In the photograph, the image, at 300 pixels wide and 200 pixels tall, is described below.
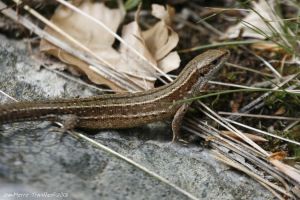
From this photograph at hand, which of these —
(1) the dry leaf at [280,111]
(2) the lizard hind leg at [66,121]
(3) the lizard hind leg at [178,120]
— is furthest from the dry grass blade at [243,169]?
(2) the lizard hind leg at [66,121]

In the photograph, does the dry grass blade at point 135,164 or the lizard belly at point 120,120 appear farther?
the lizard belly at point 120,120

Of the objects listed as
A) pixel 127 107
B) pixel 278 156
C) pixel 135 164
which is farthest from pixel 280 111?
pixel 135 164

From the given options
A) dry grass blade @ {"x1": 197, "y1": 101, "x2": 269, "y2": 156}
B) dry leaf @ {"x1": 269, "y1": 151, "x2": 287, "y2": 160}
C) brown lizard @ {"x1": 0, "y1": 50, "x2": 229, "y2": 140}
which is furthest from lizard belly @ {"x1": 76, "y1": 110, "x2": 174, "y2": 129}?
dry leaf @ {"x1": 269, "y1": 151, "x2": 287, "y2": 160}

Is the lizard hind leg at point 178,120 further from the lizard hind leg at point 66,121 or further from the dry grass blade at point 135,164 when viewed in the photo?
the lizard hind leg at point 66,121

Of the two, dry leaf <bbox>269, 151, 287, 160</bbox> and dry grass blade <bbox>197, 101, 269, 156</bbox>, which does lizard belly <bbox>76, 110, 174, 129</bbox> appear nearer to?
dry grass blade <bbox>197, 101, 269, 156</bbox>

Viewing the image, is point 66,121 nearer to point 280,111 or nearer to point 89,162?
point 89,162

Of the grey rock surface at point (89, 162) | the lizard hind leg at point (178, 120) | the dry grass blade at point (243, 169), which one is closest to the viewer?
the grey rock surface at point (89, 162)
